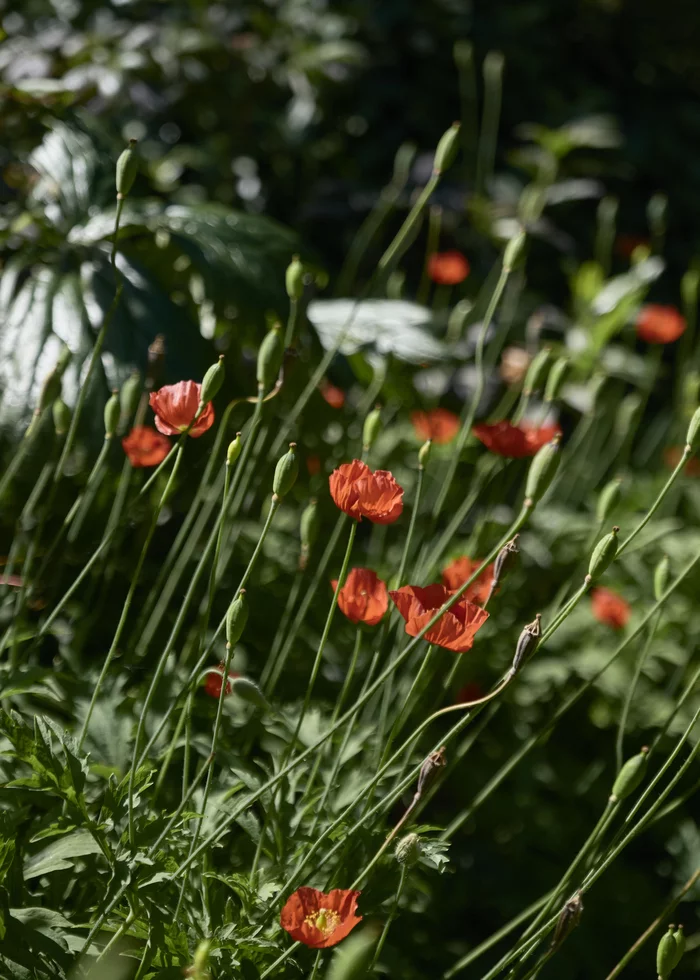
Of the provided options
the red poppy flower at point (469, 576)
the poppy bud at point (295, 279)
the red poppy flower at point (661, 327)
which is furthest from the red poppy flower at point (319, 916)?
the red poppy flower at point (661, 327)

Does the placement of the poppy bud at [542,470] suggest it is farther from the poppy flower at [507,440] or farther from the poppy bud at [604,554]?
the poppy flower at [507,440]

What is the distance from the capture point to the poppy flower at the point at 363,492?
2.31ft

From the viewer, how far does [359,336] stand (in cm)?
131

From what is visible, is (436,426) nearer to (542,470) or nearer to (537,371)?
(537,371)

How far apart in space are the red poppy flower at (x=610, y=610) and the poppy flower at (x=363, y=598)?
66 centimetres

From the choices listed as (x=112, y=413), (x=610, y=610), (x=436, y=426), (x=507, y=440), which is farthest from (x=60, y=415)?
(x=610, y=610)

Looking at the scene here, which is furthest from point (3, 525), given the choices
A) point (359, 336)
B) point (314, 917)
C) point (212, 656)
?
point (314, 917)

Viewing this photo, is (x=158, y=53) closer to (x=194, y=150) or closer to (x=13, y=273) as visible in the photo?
(x=194, y=150)

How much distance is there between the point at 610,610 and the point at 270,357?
0.79 m

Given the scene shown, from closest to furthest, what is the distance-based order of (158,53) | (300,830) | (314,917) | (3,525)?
1. (314,917)
2. (300,830)
3. (3,525)
4. (158,53)

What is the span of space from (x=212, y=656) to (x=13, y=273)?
20.4 inches

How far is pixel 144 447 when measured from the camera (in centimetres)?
95

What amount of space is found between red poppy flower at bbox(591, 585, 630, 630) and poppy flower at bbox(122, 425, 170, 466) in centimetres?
71

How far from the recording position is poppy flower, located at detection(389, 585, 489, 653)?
0.70 m
